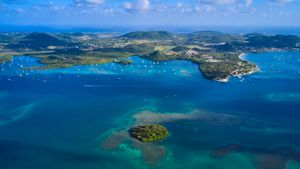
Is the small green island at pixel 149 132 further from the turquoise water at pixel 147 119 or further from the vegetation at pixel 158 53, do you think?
the vegetation at pixel 158 53

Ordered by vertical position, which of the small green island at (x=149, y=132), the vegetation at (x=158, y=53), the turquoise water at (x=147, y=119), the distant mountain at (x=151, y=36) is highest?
the distant mountain at (x=151, y=36)

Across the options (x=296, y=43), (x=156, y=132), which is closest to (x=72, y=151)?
(x=156, y=132)

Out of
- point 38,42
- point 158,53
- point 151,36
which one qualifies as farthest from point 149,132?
point 151,36

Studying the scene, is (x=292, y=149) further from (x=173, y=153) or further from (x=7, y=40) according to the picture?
(x=7, y=40)

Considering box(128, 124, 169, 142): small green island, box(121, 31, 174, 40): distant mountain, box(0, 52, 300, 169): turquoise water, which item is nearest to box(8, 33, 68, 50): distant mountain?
box(121, 31, 174, 40): distant mountain

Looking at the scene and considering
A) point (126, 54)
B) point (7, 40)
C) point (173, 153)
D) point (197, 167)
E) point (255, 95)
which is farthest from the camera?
point (7, 40)

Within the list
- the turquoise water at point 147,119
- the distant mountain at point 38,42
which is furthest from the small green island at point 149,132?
the distant mountain at point 38,42

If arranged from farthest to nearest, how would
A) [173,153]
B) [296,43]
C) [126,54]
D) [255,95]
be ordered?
[296,43] → [126,54] → [255,95] → [173,153]
